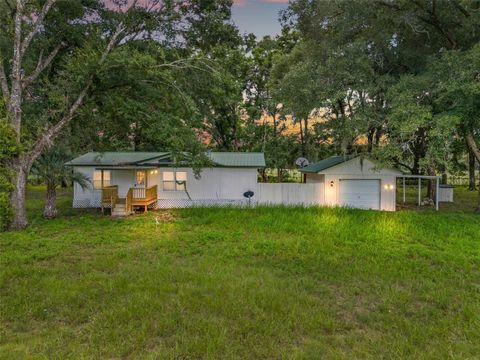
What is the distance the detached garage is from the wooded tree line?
6.85 ft

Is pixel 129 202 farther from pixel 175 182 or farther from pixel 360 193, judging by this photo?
pixel 360 193

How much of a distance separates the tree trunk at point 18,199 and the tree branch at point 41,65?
2844 mm

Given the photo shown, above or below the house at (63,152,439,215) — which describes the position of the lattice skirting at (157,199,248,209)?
below

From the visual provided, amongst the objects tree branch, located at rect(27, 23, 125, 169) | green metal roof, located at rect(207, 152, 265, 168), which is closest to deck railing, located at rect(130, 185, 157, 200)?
green metal roof, located at rect(207, 152, 265, 168)

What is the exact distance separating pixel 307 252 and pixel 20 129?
1024cm

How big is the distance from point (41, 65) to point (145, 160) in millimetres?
5528

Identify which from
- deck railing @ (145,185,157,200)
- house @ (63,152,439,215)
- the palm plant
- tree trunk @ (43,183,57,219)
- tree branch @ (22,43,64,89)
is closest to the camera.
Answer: tree branch @ (22,43,64,89)

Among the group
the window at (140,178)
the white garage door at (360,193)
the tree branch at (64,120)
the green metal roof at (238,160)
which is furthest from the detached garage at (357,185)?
the tree branch at (64,120)

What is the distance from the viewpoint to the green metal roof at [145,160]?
14305 mm

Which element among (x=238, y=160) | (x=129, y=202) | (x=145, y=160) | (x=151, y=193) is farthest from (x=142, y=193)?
(x=238, y=160)

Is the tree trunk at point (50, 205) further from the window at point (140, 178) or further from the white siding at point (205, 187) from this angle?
the window at point (140, 178)

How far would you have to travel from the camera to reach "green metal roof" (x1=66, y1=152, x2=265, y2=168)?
14.3 m

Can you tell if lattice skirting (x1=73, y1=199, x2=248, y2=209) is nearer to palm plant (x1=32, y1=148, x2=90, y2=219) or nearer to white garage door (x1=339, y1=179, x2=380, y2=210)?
palm plant (x1=32, y1=148, x2=90, y2=219)

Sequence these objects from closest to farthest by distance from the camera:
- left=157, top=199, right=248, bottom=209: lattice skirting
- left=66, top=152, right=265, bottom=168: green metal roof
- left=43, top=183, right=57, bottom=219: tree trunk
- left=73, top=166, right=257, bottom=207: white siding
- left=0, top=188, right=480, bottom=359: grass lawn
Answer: left=0, top=188, right=480, bottom=359: grass lawn → left=43, top=183, right=57, bottom=219: tree trunk → left=66, top=152, right=265, bottom=168: green metal roof → left=157, top=199, right=248, bottom=209: lattice skirting → left=73, top=166, right=257, bottom=207: white siding
